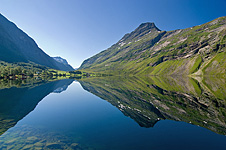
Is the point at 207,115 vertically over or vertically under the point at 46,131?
over

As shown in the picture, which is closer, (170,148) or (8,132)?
(170,148)

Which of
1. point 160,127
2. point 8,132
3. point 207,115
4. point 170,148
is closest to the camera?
point 170,148

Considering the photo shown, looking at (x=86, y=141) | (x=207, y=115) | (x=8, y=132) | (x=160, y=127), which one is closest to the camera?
(x=86, y=141)

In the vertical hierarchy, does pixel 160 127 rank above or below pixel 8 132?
above

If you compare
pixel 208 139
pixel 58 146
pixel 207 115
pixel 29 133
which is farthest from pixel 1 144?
pixel 207 115

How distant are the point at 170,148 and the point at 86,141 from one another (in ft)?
32.8

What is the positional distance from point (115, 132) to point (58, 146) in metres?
7.73

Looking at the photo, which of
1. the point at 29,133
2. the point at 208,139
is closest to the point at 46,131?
the point at 29,133

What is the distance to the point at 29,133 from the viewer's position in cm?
1753

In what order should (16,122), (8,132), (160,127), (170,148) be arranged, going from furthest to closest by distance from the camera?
(16,122)
(160,127)
(8,132)
(170,148)

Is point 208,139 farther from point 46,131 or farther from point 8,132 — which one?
point 8,132

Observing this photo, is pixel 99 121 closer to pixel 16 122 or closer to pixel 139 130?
pixel 139 130

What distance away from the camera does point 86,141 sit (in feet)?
49.0

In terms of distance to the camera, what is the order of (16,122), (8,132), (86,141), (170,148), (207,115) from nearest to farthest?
(170,148), (86,141), (8,132), (16,122), (207,115)
